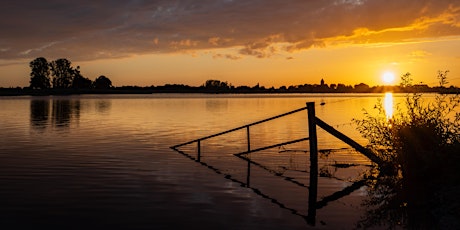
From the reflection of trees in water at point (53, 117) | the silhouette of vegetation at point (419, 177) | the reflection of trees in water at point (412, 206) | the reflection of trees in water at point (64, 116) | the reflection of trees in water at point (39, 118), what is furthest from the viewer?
the reflection of trees in water at point (64, 116)

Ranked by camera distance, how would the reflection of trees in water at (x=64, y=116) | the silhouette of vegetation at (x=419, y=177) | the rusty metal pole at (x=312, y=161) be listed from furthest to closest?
the reflection of trees in water at (x=64, y=116) < the rusty metal pole at (x=312, y=161) < the silhouette of vegetation at (x=419, y=177)

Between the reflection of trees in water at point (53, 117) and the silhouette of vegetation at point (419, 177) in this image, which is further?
the reflection of trees in water at point (53, 117)

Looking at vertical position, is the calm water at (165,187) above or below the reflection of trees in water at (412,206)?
below

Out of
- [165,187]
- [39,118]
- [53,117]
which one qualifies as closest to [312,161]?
[165,187]

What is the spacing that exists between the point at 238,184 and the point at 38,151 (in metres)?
20.5

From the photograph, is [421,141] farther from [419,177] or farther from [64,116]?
[64,116]

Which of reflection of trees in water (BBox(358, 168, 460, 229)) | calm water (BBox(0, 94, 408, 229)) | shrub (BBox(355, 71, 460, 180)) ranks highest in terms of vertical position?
shrub (BBox(355, 71, 460, 180))

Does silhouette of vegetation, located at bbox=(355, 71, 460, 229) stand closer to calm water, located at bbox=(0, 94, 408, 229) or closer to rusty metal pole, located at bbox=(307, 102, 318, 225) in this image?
calm water, located at bbox=(0, 94, 408, 229)

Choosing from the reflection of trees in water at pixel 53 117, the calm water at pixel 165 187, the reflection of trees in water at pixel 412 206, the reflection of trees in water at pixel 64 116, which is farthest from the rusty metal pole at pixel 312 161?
the reflection of trees in water at pixel 64 116

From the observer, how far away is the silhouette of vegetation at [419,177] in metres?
17.1

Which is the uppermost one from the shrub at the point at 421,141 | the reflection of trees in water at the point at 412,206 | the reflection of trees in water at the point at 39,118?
the shrub at the point at 421,141

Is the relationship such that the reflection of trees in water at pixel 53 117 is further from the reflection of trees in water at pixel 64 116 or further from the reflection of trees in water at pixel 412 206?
the reflection of trees in water at pixel 412 206

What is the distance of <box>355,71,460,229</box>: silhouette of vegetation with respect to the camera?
1714 cm

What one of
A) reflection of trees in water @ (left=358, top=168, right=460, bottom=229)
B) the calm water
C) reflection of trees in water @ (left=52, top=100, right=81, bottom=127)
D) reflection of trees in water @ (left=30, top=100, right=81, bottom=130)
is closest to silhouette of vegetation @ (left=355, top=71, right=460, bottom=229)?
reflection of trees in water @ (left=358, top=168, right=460, bottom=229)
